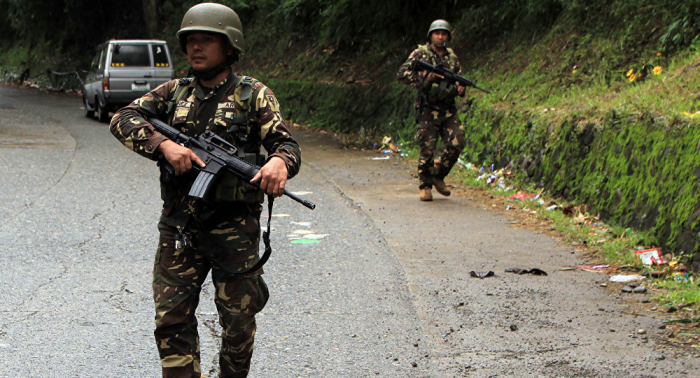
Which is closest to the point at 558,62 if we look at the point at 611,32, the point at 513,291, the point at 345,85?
the point at 611,32

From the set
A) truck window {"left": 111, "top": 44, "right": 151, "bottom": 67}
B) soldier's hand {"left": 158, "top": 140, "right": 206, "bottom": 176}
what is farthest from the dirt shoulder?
truck window {"left": 111, "top": 44, "right": 151, "bottom": 67}

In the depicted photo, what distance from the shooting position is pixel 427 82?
29.7 feet

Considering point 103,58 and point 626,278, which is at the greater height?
point 626,278

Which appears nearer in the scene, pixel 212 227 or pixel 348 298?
pixel 212 227

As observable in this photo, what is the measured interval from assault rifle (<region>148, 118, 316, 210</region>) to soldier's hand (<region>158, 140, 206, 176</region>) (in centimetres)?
4

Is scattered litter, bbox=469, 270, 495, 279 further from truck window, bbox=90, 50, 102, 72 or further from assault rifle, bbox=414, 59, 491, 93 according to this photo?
truck window, bbox=90, 50, 102, 72

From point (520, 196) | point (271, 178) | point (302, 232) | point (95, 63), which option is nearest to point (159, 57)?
point (95, 63)

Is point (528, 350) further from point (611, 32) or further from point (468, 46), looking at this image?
point (468, 46)

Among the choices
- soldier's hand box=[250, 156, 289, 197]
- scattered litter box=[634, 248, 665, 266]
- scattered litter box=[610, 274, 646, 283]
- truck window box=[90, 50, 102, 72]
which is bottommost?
truck window box=[90, 50, 102, 72]

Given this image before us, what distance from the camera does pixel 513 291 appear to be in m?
5.65

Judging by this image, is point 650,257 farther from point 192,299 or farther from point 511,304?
point 192,299

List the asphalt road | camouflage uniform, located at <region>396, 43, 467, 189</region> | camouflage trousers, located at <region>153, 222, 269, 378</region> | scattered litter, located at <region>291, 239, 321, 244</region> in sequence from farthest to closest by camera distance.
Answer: camouflage uniform, located at <region>396, 43, 467, 189</region> < scattered litter, located at <region>291, 239, 321, 244</region> < the asphalt road < camouflage trousers, located at <region>153, 222, 269, 378</region>

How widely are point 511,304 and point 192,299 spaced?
8.62ft

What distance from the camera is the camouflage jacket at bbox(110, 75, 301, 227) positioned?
3420 millimetres
